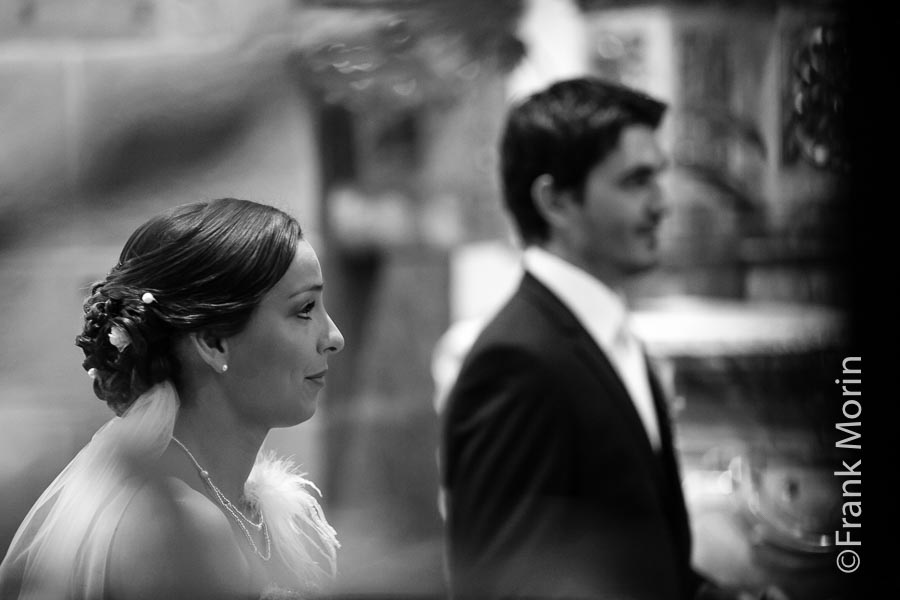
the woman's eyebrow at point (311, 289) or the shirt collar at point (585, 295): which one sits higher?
the woman's eyebrow at point (311, 289)

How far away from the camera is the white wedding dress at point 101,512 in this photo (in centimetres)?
106

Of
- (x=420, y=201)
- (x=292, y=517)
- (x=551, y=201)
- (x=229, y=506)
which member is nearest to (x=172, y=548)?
(x=229, y=506)

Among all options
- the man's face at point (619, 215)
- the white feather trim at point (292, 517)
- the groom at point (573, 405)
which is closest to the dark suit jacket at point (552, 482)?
the groom at point (573, 405)

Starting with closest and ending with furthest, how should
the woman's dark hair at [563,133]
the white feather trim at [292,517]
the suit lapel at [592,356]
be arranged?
the white feather trim at [292,517]
the suit lapel at [592,356]
the woman's dark hair at [563,133]

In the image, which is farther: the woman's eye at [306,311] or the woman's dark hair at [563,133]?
the woman's dark hair at [563,133]

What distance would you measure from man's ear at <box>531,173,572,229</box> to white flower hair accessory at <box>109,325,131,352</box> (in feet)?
2.67

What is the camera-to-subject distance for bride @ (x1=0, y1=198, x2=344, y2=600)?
1053mm

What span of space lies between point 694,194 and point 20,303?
1174 millimetres

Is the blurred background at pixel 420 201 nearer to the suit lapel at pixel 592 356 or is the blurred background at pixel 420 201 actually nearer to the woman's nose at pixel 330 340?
the woman's nose at pixel 330 340

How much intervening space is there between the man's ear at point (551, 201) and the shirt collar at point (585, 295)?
0.06 meters

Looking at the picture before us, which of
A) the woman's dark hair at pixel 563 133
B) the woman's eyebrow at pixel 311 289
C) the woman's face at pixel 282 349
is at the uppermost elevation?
the woman's dark hair at pixel 563 133

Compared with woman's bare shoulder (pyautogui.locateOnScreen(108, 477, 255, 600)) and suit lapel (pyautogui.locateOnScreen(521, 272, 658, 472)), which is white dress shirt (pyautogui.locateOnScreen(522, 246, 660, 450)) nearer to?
suit lapel (pyautogui.locateOnScreen(521, 272, 658, 472))

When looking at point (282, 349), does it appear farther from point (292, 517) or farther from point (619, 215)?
point (619, 215)

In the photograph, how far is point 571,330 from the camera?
159 cm
